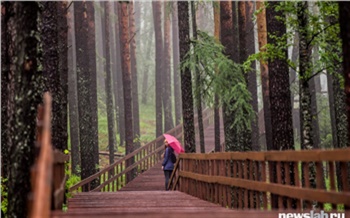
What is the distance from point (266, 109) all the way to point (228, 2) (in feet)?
14.3

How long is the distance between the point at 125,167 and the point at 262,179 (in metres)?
15.6

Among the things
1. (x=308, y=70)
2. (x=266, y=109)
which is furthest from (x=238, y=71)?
(x=308, y=70)

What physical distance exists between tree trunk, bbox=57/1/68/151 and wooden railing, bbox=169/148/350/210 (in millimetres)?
3191

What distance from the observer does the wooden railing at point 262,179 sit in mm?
6863

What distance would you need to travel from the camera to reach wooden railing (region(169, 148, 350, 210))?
6863mm

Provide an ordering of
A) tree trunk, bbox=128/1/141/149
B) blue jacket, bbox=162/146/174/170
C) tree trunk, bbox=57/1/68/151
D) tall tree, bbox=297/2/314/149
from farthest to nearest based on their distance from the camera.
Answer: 1. tree trunk, bbox=128/1/141/149
2. blue jacket, bbox=162/146/174/170
3. tree trunk, bbox=57/1/68/151
4. tall tree, bbox=297/2/314/149

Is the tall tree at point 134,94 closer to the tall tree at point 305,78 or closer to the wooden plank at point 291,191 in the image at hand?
the tall tree at point 305,78

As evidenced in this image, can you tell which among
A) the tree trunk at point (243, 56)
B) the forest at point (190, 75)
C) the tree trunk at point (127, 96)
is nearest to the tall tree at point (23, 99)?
the forest at point (190, 75)

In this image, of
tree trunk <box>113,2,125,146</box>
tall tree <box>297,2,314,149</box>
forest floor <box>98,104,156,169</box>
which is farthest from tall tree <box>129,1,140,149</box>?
tall tree <box>297,2,314,149</box>

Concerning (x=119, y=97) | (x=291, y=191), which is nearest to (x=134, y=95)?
(x=119, y=97)

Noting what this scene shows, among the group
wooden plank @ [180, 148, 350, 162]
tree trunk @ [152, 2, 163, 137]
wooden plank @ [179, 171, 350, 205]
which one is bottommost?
wooden plank @ [179, 171, 350, 205]

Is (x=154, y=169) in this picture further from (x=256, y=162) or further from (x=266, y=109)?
(x=256, y=162)

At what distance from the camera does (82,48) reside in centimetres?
2269

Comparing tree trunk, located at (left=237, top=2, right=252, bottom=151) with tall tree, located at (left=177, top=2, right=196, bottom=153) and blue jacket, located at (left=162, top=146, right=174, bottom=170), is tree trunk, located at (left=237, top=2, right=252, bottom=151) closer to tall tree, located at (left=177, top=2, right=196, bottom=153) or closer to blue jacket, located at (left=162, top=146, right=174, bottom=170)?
tall tree, located at (left=177, top=2, right=196, bottom=153)
